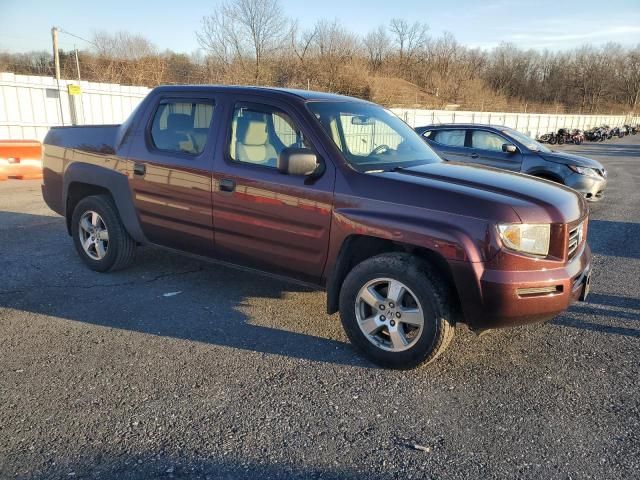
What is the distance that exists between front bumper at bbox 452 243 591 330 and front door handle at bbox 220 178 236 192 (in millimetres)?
1856

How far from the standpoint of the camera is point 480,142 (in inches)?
414

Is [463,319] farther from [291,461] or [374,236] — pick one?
[291,461]

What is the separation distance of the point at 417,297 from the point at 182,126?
2.61 m

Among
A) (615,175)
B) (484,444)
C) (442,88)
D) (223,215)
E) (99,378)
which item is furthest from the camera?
(442,88)

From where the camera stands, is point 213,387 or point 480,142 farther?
point 480,142

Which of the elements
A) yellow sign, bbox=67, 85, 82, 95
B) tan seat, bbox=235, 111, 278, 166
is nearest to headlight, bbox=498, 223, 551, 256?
tan seat, bbox=235, 111, 278, 166

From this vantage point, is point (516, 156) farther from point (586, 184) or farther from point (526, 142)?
point (586, 184)

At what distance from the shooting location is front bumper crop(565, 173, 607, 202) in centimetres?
948

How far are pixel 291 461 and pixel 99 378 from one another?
1.47 metres

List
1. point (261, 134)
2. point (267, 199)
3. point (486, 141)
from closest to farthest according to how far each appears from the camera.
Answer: point (267, 199)
point (261, 134)
point (486, 141)

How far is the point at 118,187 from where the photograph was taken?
189 inches

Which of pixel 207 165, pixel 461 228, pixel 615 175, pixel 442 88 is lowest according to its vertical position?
pixel 615 175

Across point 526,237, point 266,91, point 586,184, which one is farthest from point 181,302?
point 586,184

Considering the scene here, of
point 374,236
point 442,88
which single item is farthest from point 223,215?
point 442,88
